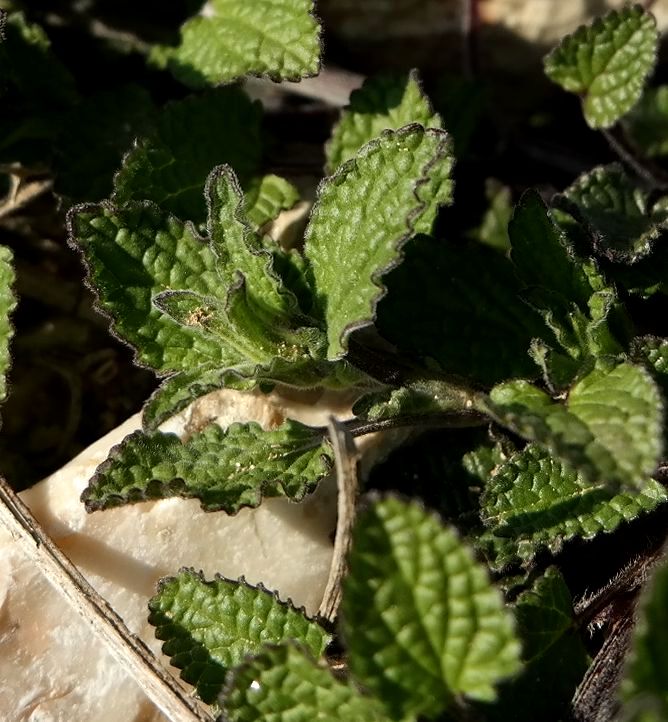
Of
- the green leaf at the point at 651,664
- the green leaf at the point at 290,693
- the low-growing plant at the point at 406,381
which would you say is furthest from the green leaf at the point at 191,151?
the green leaf at the point at 651,664

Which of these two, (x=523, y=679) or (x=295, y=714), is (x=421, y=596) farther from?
(x=523, y=679)

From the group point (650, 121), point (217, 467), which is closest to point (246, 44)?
point (217, 467)

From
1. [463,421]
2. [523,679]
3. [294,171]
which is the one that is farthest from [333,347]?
[294,171]

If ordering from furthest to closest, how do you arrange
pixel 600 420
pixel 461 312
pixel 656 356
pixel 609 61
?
pixel 609 61
pixel 461 312
pixel 656 356
pixel 600 420

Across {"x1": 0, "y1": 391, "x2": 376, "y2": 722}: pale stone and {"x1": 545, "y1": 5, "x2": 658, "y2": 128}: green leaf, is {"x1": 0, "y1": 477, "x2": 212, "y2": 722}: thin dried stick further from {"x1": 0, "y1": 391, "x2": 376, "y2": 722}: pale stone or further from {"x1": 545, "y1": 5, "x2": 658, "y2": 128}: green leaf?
{"x1": 545, "y1": 5, "x2": 658, "y2": 128}: green leaf

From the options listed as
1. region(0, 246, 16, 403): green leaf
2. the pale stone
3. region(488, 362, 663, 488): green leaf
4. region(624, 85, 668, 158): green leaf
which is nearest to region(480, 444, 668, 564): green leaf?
region(488, 362, 663, 488): green leaf

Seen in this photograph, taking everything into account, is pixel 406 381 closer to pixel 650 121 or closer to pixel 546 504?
pixel 546 504

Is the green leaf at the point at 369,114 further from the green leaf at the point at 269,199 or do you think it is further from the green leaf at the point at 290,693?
the green leaf at the point at 290,693
